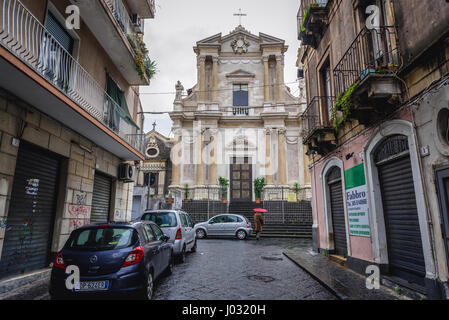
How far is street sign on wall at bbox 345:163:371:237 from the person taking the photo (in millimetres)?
6978

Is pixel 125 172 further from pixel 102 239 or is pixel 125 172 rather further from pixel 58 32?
pixel 102 239

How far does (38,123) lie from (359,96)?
7209mm

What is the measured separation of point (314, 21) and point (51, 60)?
8.17 meters

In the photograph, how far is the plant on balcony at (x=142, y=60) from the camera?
10.9m

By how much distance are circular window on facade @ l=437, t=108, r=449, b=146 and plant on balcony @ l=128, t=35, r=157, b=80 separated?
384 inches

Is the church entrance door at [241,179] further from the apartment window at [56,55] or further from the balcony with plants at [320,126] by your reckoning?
the apartment window at [56,55]

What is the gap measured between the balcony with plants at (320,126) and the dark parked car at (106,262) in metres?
6.18

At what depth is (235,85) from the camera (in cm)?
2673

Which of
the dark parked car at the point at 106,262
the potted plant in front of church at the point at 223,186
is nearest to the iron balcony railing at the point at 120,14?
the dark parked car at the point at 106,262

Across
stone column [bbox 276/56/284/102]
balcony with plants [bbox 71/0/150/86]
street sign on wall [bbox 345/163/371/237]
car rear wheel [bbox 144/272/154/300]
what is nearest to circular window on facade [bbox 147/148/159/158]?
stone column [bbox 276/56/284/102]

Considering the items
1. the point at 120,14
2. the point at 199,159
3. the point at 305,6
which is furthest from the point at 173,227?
the point at 199,159

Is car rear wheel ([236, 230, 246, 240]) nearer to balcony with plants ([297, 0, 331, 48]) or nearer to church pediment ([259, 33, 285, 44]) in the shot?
balcony with plants ([297, 0, 331, 48])
